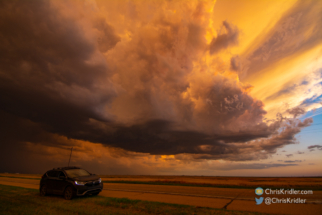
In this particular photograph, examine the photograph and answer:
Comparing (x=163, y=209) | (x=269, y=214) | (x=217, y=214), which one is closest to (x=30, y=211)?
(x=163, y=209)

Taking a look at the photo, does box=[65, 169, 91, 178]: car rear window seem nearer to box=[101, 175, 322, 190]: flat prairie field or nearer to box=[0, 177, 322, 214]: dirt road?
box=[0, 177, 322, 214]: dirt road

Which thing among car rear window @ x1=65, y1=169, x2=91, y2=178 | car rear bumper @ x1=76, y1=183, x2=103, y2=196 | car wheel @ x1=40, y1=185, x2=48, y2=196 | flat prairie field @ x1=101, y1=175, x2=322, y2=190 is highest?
car rear window @ x1=65, y1=169, x2=91, y2=178

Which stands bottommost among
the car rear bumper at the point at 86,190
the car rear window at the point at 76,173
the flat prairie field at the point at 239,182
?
the flat prairie field at the point at 239,182

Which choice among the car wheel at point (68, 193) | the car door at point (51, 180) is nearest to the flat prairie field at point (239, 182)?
the car wheel at point (68, 193)

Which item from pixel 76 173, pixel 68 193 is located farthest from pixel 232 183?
pixel 68 193

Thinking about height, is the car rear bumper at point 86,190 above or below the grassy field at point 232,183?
above

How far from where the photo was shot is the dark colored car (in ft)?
42.7

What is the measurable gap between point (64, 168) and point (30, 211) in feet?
17.9

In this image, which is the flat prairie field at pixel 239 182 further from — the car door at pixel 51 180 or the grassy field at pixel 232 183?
the car door at pixel 51 180

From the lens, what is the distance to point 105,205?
10695 millimetres

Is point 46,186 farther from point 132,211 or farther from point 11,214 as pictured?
point 132,211

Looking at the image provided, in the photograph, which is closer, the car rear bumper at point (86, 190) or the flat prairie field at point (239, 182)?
the car rear bumper at point (86, 190)

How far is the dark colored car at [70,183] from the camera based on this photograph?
42.7 feet

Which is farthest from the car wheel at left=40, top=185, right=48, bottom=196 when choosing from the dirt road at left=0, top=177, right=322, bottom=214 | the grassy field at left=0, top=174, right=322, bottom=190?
the grassy field at left=0, top=174, right=322, bottom=190
